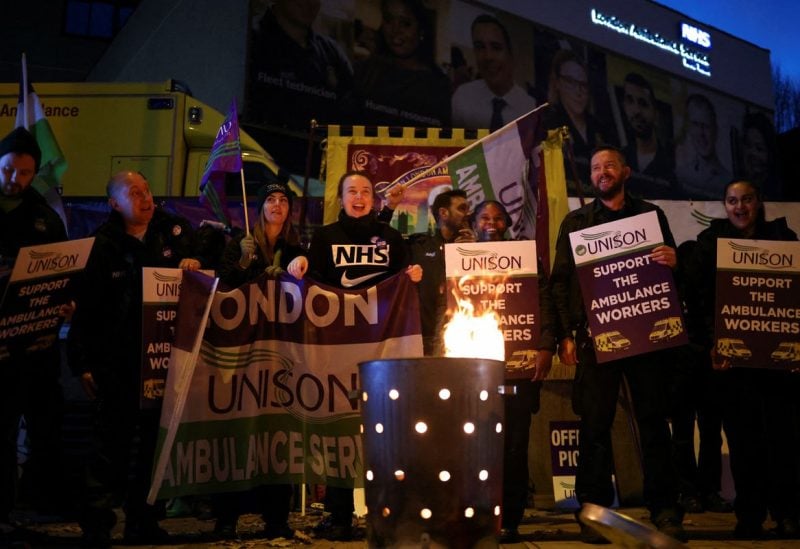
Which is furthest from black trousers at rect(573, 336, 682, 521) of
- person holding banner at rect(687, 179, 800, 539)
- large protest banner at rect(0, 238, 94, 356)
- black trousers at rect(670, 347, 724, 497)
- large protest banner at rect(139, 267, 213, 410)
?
large protest banner at rect(0, 238, 94, 356)

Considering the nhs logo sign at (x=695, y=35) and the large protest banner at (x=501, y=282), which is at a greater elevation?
the nhs logo sign at (x=695, y=35)

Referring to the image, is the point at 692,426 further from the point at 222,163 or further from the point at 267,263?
the point at 222,163

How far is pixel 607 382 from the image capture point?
488 centimetres

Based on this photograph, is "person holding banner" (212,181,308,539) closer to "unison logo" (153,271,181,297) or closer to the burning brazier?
"unison logo" (153,271,181,297)

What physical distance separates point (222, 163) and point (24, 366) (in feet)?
9.18

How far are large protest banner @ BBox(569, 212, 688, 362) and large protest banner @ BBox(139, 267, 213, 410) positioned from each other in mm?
2588

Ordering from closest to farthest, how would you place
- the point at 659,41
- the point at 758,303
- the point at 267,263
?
1. the point at 758,303
2. the point at 267,263
3. the point at 659,41

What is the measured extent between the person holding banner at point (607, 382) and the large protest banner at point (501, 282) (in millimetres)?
196

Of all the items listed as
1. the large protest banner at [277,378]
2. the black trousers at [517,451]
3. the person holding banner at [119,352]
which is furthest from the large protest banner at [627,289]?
the person holding banner at [119,352]

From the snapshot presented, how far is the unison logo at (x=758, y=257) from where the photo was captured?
16.9 ft

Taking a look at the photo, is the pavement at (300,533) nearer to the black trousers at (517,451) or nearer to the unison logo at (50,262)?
the black trousers at (517,451)

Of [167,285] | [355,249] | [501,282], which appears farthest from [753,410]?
[167,285]

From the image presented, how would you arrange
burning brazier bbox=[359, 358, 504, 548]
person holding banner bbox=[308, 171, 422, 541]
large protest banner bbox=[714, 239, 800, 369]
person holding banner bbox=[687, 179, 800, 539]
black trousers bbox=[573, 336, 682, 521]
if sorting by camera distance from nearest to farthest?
1. burning brazier bbox=[359, 358, 504, 548]
2. black trousers bbox=[573, 336, 682, 521]
3. person holding banner bbox=[687, 179, 800, 539]
4. large protest banner bbox=[714, 239, 800, 369]
5. person holding banner bbox=[308, 171, 422, 541]

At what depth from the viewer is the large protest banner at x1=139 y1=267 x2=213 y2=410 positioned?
4930mm
